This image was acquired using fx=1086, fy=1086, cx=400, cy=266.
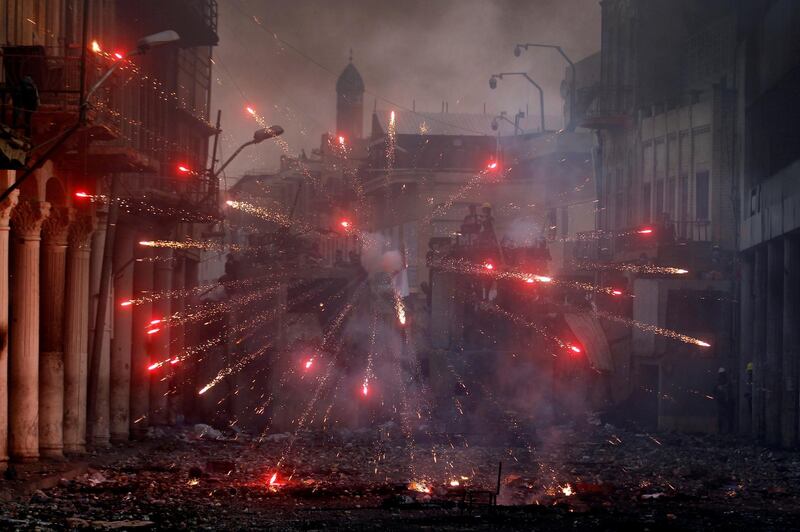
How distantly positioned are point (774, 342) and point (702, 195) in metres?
11.0

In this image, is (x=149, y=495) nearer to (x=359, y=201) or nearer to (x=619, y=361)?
(x=619, y=361)

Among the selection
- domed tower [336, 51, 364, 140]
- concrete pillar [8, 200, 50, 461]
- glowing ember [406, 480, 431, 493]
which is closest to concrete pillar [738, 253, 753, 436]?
glowing ember [406, 480, 431, 493]

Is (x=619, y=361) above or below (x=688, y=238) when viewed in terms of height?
below

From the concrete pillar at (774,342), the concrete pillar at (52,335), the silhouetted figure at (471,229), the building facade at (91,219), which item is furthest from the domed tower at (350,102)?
the concrete pillar at (52,335)

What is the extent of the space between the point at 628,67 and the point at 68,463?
27.5 meters

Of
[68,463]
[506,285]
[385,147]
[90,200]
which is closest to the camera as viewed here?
[68,463]

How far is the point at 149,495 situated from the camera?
15859 millimetres

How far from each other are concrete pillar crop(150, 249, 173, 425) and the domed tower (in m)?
54.0

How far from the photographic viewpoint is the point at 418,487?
1753 centimetres

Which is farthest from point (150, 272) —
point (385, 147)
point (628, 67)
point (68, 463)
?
point (385, 147)

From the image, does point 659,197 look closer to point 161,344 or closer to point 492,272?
point 492,272

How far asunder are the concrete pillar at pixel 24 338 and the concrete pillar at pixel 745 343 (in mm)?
16654

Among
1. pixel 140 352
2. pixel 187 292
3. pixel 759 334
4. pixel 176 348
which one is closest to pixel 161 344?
pixel 140 352

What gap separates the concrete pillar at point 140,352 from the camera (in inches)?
981
